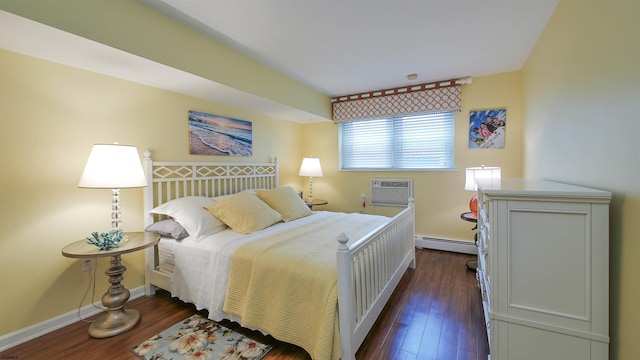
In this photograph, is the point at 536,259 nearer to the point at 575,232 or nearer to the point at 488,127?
the point at 575,232

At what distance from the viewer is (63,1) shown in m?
1.46

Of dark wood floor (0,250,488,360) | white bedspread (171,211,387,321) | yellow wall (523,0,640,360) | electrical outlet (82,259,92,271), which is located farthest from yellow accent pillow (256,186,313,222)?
yellow wall (523,0,640,360)

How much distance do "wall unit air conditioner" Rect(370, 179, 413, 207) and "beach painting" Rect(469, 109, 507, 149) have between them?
0.99 m

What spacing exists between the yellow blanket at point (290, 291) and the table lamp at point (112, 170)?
99 centimetres

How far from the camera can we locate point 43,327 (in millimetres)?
1838

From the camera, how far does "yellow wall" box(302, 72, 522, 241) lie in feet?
10.1

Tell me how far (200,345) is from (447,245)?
3.11 m

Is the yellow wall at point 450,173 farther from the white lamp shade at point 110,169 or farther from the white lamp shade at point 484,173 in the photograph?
the white lamp shade at point 110,169

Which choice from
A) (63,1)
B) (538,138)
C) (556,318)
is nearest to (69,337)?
(63,1)

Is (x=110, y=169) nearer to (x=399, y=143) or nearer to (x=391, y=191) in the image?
(x=391, y=191)

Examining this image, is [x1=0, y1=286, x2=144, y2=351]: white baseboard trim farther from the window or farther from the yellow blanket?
the window

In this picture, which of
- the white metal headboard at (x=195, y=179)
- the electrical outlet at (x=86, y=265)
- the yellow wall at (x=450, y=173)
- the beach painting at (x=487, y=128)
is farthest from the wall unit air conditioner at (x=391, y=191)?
the electrical outlet at (x=86, y=265)

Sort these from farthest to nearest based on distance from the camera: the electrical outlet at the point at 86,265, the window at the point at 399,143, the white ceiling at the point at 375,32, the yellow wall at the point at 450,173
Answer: the window at the point at 399,143 < the yellow wall at the point at 450,173 < the electrical outlet at the point at 86,265 < the white ceiling at the point at 375,32

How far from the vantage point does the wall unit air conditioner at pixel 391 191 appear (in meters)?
3.76
